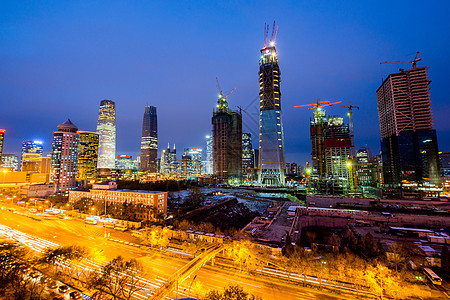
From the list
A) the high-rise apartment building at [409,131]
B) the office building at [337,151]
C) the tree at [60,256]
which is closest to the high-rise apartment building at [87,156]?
the tree at [60,256]

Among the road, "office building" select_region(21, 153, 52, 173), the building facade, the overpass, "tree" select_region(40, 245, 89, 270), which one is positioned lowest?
the road

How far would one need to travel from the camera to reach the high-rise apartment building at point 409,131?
255 ft

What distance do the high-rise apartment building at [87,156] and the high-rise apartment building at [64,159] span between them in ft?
135

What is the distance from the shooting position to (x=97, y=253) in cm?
2112

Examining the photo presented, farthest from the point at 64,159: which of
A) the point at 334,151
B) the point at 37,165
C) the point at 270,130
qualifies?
the point at 334,151

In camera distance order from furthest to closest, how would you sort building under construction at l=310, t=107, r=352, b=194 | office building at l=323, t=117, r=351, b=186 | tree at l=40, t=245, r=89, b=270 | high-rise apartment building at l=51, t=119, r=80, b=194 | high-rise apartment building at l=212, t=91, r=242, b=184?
high-rise apartment building at l=212, t=91, r=242, b=184 → office building at l=323, t=117, r=351, b=186 → building under construction at l=310, t=107, r=352, b=194 → high-rise apartment building at l=51, t=119, r=80, b=194 → tree at l=40, t=245, r=89, b=270

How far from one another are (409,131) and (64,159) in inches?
5679

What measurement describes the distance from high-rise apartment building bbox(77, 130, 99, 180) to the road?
96.4 meters

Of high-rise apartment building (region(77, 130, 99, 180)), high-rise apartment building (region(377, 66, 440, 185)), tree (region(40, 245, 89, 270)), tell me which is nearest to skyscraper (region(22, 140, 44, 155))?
high-rise apartment building (region(77, 130, 99, 180))

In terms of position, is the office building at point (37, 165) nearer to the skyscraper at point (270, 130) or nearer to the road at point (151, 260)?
the road at point (151, 260)

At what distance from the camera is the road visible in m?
17.8

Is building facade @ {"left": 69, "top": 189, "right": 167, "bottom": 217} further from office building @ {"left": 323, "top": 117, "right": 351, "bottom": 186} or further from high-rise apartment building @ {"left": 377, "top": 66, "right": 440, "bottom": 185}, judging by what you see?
high-rise apartment building @ {"left": 377, "top": 66, "right": 440, "bottom": 185}

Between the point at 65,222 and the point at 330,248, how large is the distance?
Answer: 4640 cm

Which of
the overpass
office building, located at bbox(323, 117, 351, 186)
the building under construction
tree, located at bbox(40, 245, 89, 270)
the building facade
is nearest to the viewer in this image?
the overpass
